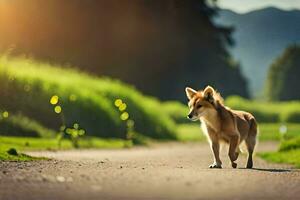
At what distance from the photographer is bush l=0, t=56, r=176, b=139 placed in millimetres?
35188

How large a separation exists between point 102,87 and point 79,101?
478cm

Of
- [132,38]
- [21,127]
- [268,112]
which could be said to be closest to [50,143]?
[21,127]

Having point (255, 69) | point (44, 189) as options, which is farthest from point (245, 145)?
point (255, 69)

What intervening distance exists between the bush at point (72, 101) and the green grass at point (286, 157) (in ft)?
35.9

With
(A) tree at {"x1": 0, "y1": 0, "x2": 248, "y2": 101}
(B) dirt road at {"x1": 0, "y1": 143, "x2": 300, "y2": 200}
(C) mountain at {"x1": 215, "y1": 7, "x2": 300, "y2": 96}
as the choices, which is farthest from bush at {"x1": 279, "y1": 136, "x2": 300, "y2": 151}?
(C) mountain at {"x1": 215, "y1": 7, "x2": 300, "y2": 96}

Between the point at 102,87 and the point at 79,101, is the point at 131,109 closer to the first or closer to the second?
the point at 102,87

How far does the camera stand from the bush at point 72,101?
3519cm

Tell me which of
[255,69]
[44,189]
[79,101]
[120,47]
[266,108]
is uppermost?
[255,69]

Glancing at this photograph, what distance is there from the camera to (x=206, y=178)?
13680mm

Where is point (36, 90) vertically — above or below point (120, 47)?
below

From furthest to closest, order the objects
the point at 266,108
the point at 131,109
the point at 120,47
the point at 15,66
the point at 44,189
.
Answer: the point at 120,47 < the point at 266,108 < the point at 131,109 < the point at 15,66 < the point at 44,189

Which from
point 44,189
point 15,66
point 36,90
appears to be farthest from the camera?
point 15,66

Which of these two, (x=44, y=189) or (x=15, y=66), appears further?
(x=15, y=66)

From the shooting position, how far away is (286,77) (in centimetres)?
8794
